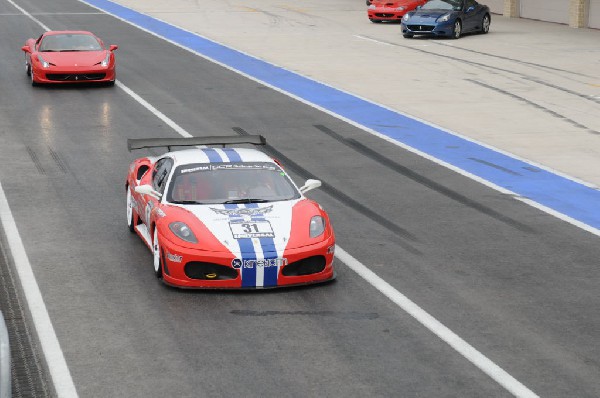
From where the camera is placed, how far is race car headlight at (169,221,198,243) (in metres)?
12.0

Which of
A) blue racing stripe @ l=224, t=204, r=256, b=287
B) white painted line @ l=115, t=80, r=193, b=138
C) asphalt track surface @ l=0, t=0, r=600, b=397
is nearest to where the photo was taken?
asphalt track surface @ l=0, t=0, r=600, b=397

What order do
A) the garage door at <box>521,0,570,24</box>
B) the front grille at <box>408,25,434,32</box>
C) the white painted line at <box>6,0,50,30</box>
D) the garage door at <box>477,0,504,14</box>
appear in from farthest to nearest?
the garage door at <box>477,0,504,14</box>, the garage door at <box>521,0,570,24</box>, the white painted line at <box>6,0,50,30</box>, the front grille at <box>408,25,434,32</box>

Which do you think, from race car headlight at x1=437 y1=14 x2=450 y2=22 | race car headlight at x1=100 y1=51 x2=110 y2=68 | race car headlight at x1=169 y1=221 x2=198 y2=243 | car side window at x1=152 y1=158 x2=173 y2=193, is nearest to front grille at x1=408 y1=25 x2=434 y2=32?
race car headlight at x1=437 y1=14 x2=450 y2=22

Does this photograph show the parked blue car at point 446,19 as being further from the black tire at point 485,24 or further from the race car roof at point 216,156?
the race car roof at point 216,156

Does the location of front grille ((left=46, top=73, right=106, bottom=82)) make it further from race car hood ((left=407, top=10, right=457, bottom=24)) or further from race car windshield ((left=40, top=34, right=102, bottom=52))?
race car hood ((left=407, top=10, right=457, bottom=24))

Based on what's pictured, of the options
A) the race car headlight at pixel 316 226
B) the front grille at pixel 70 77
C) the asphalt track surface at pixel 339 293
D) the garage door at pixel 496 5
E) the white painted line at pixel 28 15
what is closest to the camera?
the asphalt track surface at pixel 339 293

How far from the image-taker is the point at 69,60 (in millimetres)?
26750

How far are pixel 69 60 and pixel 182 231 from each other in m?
15.6

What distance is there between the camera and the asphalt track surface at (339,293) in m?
9.63

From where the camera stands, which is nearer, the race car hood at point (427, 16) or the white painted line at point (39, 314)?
the white painted line at point (39, 314)

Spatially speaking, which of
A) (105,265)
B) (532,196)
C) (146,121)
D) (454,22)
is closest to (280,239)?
(105,265)

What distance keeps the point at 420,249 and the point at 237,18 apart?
34694 millimetres

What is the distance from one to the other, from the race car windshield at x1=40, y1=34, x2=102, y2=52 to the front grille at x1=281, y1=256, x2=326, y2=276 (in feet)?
54.7

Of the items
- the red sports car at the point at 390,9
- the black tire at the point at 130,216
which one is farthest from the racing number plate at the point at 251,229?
the red sports car at the point at 390,9
